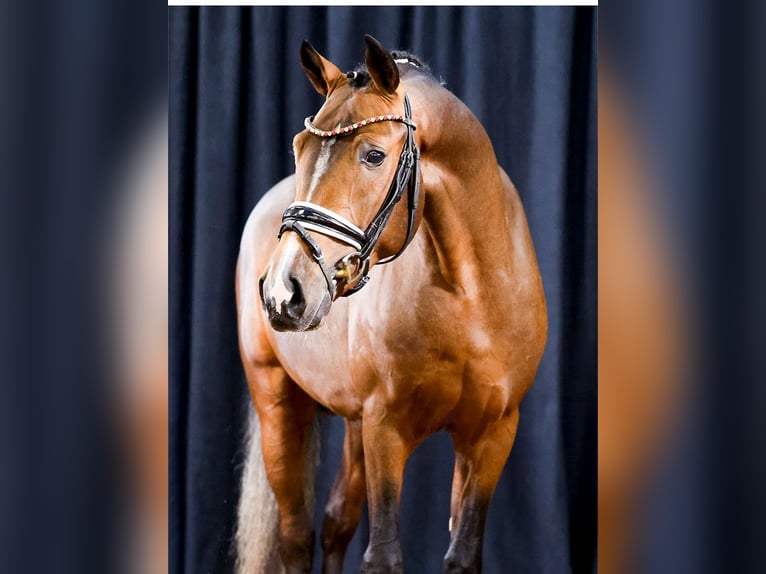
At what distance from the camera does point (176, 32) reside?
1931mm

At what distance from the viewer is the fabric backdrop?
1.89m

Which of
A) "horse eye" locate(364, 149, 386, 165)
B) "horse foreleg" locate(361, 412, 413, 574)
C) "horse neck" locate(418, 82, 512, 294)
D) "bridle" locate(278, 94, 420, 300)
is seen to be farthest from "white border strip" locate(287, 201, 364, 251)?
"horse foreleg" locate(361, 412, 413, 574)

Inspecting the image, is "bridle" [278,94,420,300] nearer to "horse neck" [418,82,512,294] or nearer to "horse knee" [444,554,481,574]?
"horse neck" [418,82,512,294]

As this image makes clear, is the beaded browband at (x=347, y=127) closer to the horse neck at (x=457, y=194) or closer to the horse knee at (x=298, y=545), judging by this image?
the horse neck at (x=457, y=194)

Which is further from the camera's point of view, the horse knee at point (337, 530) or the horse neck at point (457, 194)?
the horse knee at point (337, 530)

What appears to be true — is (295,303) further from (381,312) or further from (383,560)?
(383,560)

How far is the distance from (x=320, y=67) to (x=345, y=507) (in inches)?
36.8

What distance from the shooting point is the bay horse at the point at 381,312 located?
1521 mm

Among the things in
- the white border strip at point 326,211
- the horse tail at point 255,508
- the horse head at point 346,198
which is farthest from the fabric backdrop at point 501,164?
the white border strip at point 326,211

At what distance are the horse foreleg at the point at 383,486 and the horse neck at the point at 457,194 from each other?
0.32m
